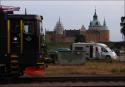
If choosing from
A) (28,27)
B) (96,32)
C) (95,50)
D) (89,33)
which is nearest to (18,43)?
(28,27)

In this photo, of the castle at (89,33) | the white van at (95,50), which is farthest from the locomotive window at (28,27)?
the castle at (89,33)

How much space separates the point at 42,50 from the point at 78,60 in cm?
1592

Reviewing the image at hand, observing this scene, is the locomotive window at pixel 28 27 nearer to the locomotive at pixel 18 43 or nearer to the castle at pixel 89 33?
the locomotive at pixel 18 43

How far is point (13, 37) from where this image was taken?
64.2 ft

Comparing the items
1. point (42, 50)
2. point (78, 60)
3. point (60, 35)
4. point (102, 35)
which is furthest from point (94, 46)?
point (102, 35)

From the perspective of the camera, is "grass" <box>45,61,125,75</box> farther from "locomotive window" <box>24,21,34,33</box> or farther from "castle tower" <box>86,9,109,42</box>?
"castle tower" <box>86,9,109,42</box>

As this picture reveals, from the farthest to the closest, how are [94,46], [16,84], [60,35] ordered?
[60,35]
[94,46]
[16,84]

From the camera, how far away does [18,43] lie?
773 inches

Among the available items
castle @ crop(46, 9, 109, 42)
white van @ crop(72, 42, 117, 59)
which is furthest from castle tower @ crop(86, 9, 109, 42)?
white van @ crop(72, 42, 117, 59)

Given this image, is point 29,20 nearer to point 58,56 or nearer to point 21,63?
point 21,63

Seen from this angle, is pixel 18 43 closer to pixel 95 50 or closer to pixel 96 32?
pixel 95 50

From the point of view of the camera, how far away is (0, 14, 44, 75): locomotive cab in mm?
19453

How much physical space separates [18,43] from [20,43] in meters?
0.09

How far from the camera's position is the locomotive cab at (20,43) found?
19.5 m
